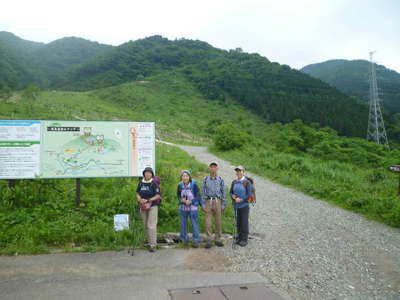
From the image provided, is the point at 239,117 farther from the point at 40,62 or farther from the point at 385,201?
the point at 40,62

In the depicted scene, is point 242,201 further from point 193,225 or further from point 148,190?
point 148,190

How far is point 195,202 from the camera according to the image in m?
5.87

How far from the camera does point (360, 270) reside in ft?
16.6

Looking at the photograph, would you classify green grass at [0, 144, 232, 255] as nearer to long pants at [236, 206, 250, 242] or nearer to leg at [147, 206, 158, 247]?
leg at [147, 206, 158, 247]

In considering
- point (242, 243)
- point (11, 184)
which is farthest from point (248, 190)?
point (11, 184)

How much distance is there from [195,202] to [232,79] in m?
82.1

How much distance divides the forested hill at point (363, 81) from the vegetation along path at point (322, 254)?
65.7 m

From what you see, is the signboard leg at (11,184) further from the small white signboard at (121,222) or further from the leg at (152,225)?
the leg at (152,225)

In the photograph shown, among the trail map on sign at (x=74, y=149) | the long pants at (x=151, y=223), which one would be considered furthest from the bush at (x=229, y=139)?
the long pants at (x=151, y=223)

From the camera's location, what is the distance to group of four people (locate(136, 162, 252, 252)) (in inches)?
220

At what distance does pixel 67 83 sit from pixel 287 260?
298 feet

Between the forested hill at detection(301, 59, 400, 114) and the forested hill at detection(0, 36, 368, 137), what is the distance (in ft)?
36.3

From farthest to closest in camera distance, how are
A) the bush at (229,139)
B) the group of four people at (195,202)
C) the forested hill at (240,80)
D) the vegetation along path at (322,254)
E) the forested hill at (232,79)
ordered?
the forested hill at (232,79) → the forested hill at (240,80) → the bush at (229,139) → the group of four people at (195,202) → the vegetation along path at (322,254)

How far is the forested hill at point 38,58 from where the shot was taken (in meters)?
68.1
